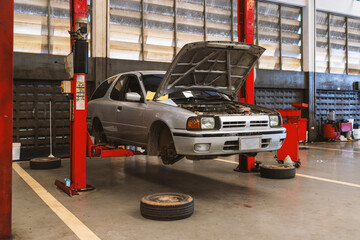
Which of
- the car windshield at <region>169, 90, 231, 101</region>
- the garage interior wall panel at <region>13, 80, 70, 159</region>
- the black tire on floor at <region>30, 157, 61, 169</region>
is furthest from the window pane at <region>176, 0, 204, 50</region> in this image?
the car windshield at <region>169, 90, 231, 101</region>

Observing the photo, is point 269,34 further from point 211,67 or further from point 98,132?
point 98,132

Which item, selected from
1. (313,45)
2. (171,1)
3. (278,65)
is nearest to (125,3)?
(171,1)

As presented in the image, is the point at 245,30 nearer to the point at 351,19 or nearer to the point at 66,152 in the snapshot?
the point at 66,152

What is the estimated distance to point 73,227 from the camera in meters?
3.35

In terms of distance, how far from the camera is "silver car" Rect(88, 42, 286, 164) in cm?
412

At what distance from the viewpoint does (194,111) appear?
13.7 feet

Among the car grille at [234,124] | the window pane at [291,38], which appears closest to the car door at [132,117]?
the car grille at [234,124]

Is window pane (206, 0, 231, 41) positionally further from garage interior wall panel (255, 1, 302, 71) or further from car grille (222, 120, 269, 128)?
car grille (222, 120, 269, 128)

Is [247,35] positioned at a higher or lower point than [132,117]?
higher

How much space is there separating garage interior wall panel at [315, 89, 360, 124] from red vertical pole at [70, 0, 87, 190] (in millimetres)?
10642

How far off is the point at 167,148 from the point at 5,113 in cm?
215

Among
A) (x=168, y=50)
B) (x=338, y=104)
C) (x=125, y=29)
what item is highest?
(x=125, y=29)

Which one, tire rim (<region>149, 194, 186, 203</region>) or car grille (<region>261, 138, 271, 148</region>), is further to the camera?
car grille (<region>261, 138, 271, 148</region>)

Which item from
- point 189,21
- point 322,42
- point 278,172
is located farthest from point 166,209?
point 322,42
